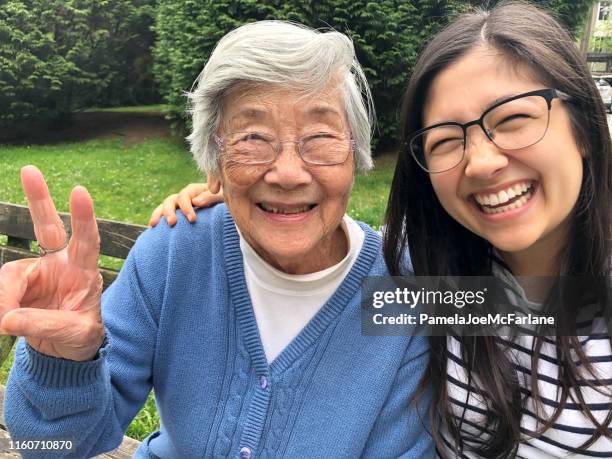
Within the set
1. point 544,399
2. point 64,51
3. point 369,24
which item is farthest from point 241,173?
point 64,51

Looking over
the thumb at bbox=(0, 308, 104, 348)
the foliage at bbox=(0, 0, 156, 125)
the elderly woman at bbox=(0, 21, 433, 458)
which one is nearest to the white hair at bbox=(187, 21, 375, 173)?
the elderly woman at bbox=(0, 21, 433, 458)

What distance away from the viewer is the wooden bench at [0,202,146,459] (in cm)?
219

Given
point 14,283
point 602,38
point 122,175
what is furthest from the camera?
point 602,38

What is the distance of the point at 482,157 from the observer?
4.47 ft

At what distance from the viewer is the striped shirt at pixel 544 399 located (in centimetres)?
148

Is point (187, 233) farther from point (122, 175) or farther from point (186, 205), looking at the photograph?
point (122, 175)

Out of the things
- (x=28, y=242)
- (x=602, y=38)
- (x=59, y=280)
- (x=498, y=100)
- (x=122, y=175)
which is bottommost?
(x=602, y=38)

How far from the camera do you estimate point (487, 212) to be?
1.44 meters

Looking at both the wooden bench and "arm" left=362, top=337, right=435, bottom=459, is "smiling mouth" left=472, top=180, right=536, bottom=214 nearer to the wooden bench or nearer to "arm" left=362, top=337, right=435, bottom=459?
"arm" left=362, top=337, right=435, bottom=459

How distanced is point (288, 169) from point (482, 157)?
0.50m

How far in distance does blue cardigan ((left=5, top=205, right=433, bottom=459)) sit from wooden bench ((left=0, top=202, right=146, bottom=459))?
633 millimetres

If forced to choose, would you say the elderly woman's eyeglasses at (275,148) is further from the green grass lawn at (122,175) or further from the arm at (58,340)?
the green grass lawn at (122,175)

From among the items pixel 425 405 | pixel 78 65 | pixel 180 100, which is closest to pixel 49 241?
pixel 425 405

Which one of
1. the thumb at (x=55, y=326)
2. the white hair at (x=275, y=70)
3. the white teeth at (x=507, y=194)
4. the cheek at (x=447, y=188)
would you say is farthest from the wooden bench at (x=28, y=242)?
the white teeth at (x=507, y=194)
